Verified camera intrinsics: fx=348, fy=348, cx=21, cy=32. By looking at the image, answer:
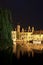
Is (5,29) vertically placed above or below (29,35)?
above

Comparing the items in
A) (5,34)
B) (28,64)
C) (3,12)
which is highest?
(3,12)

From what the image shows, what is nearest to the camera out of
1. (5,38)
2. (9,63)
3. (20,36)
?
(9,63)

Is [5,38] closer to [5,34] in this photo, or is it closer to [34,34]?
[5,34]

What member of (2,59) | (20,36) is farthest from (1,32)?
(20,36)

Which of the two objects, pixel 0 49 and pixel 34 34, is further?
pixel 34 34

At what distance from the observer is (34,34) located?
3184cm

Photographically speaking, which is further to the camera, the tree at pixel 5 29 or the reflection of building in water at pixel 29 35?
the reflection of building in water at pixel 29 35

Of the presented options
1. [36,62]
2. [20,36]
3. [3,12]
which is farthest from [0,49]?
[20,36]

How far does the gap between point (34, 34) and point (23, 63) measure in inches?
762

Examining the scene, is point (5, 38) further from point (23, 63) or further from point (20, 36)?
point (20, 36)

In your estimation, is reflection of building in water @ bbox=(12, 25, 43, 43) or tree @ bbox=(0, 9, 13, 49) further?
reflection of building in water @ bbox=(12, 25, 43, 43)

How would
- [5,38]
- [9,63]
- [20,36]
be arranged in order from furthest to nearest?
A: [20,36] → [5,38] → [9,63]

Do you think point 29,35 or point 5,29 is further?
point 29,35

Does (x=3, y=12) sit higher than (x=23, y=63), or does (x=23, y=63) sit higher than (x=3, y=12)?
(x=3, y=12)
